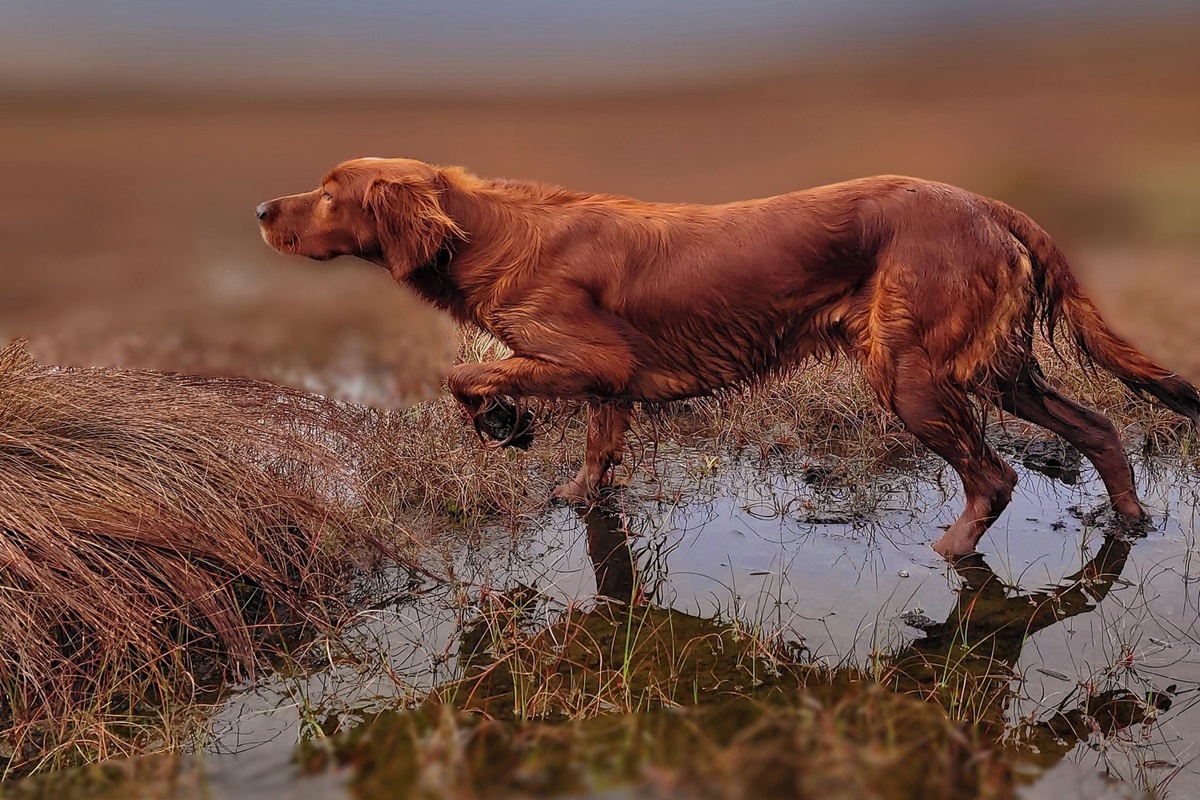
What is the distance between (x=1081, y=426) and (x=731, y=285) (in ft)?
5.28

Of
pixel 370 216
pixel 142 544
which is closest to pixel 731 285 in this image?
pixel 370 216

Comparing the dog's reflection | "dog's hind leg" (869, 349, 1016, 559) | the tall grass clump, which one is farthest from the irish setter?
the tall grass clump

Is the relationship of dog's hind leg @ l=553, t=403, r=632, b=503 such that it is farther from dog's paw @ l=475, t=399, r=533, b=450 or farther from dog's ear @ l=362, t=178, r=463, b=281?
dog's ear @ l=362, t=178, r=463, b=281

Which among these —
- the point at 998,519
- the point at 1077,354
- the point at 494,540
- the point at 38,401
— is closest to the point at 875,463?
the point at 998,519

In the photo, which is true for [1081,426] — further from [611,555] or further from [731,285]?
[611,555]

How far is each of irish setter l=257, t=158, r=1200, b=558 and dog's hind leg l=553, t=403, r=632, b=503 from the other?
526 mm

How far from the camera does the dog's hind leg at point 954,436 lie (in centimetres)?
299

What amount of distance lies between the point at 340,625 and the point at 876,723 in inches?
95.6

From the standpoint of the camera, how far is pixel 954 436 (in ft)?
10.1

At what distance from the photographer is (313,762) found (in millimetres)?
651

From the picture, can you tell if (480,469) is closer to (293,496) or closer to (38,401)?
(293,496)

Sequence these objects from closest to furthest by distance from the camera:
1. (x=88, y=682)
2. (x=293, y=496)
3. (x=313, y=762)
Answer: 1. (x=313, y=762)
2. (x=88, y=682)
3. (x=293, y=496)

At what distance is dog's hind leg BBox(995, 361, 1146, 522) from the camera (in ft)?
11.1

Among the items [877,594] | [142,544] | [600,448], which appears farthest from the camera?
[600,448]
